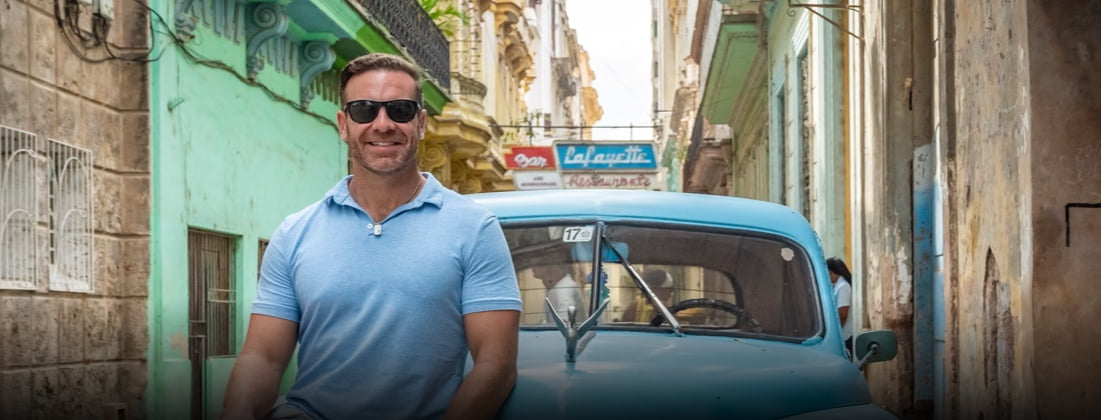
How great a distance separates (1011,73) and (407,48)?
35.0 ft

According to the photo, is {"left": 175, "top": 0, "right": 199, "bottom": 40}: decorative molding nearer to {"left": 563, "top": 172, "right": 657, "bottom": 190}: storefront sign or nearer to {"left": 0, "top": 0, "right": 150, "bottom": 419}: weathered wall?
{"left": 0, "top": 0, "right": 150, "bottom": 419}: weathered wall

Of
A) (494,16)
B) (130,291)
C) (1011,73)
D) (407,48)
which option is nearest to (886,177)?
(1011,73)

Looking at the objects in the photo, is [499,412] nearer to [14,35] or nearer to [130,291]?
[14,35]

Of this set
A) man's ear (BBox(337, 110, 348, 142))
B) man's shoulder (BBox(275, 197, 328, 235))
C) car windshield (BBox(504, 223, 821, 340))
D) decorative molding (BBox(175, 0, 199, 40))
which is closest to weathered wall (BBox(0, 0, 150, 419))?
decorative molding (BBox(175, 0, 199, 40))

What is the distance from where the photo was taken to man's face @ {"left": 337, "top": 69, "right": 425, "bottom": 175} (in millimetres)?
3404

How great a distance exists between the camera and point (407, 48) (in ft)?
53.9

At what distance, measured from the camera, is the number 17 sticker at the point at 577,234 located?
4.86 m

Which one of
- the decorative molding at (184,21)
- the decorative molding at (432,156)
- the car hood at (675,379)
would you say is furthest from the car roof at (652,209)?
the decorative molding at (432,156)

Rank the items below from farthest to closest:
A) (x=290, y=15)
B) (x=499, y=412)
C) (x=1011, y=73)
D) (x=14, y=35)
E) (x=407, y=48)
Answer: (x=407, y=48) < (x=290, y=15) < (x=14, y=35) < (x=1011, y=73) < (x=499, y=412)

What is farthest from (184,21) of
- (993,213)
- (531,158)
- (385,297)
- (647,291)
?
(531,158)

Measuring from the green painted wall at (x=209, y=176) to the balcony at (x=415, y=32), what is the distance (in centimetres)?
191

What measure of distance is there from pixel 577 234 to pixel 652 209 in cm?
29

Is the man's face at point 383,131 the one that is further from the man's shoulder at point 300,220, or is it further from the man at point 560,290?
the man at point 560,290

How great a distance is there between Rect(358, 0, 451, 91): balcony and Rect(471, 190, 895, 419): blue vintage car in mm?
9396
